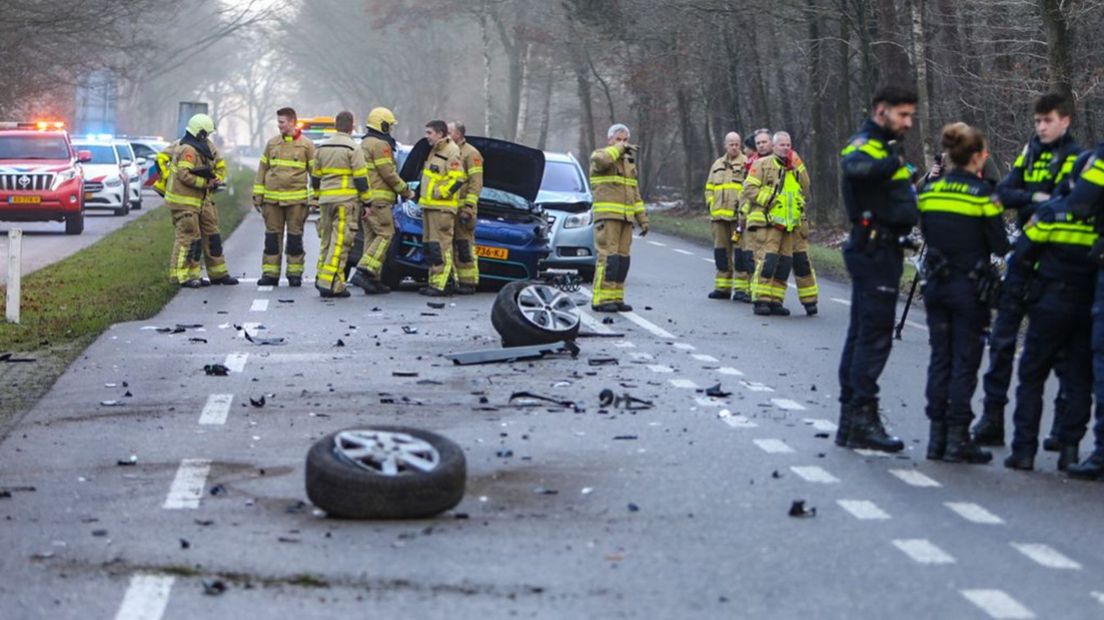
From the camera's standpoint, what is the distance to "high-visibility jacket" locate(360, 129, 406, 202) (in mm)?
19766

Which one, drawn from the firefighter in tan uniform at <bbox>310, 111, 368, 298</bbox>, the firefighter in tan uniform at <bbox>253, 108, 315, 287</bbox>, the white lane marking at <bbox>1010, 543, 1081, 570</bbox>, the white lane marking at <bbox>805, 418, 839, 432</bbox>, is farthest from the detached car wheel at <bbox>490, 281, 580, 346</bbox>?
the white lane marking at <bbox>1010, 543, 1081, 570</bbox>

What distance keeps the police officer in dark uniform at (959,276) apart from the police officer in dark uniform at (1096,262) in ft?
1.56

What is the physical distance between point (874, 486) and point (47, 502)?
3800mm

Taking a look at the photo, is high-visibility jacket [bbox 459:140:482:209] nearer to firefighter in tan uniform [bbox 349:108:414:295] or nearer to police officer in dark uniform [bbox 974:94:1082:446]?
firefighter in tan uniform [bbox 349:108:414:295]

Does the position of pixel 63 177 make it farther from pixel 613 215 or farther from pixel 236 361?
pixel 236 361

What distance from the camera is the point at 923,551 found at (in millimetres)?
7316

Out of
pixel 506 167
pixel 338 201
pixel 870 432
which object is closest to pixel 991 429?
pixel 870 432

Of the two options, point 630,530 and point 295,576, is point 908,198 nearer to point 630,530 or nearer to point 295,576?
point 630,530

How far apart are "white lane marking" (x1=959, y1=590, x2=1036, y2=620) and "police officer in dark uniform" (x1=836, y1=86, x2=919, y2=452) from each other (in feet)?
10.4

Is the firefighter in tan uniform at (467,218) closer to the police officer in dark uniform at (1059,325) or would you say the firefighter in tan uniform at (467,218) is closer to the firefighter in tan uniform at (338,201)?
the firefighter in tan uniform at (338,201)

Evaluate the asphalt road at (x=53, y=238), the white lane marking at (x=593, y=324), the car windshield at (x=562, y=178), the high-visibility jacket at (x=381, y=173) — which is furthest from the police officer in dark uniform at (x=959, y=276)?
the asphalt road at (x=53, y=238)

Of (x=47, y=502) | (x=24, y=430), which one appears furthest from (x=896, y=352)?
(x=47, y=502)

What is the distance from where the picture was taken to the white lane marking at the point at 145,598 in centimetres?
618

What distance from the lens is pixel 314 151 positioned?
2061cm
